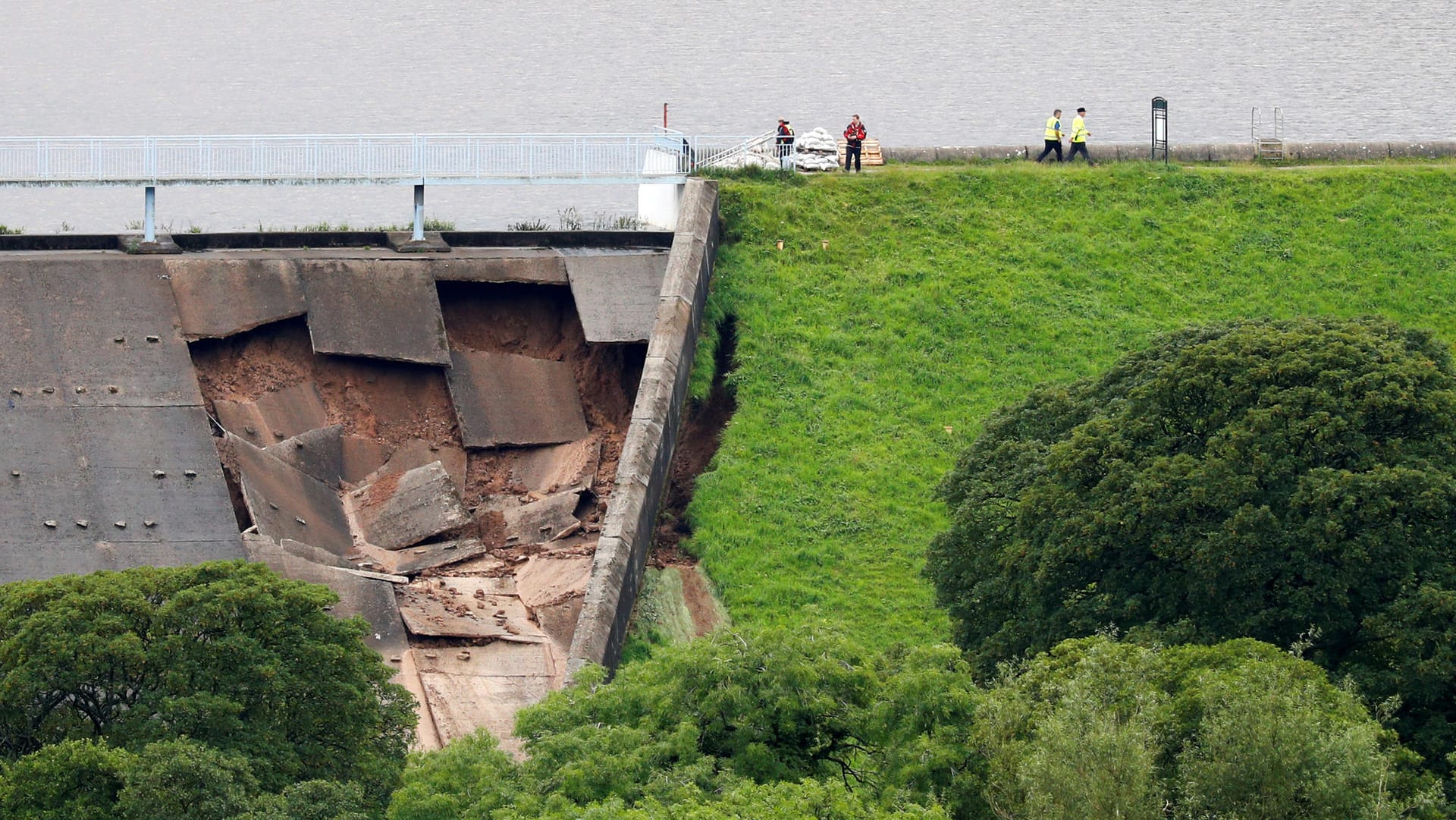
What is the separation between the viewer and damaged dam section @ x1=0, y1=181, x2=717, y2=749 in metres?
29.8

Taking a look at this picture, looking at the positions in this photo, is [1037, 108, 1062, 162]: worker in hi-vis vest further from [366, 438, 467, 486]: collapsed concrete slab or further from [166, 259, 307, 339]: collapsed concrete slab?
[166, 259, 307, 339]: collapsed concrete slab

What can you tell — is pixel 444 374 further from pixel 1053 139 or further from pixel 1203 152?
pixel 1203 152

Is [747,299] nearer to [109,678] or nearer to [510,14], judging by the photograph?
[109,678]

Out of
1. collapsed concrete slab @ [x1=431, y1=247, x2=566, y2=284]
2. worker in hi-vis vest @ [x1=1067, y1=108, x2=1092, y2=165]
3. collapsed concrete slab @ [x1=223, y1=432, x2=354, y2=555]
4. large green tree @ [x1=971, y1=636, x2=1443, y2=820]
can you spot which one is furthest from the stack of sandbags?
large green tree @ [x1=971, y1=636, x2=1443, y2=820]

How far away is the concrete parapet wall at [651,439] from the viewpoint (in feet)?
96.6

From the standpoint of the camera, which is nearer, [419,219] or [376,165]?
[419,219]

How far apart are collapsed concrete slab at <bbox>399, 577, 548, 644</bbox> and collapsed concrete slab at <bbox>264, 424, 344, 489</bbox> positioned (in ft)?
10.3

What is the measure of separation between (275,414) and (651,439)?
20.6ft

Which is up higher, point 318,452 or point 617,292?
point 617,292

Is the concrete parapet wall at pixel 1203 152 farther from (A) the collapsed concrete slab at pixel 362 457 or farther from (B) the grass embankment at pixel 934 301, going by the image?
(A) the collapsed concrete slab at pixel 362 457

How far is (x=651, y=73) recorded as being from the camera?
→ 62125 mm

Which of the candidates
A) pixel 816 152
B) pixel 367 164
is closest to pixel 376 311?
pixel 367 164

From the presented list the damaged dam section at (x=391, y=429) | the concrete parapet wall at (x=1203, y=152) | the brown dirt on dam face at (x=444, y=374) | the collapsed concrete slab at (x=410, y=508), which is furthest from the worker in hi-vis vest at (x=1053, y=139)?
the collapsed concrete slab at (x=410, y=508)

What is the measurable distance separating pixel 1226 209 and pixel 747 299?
9917 millimetres
